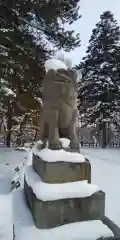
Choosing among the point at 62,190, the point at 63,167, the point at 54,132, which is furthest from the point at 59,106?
the point at 62,190

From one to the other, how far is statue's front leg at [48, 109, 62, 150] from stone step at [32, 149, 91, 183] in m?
0.11

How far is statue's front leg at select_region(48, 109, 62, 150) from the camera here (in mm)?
3844

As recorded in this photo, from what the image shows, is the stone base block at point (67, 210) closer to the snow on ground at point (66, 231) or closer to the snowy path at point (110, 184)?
the snow on ground at point (66, 231)

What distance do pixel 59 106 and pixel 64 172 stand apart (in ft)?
3.14

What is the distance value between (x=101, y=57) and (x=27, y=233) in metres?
21.3

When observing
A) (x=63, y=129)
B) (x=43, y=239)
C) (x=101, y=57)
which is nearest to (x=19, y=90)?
(x=101, y=57)

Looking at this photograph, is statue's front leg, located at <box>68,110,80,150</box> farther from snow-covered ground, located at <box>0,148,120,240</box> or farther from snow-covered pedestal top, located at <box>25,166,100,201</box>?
snow-covered ground, located at <box>0,148,120,240</box>

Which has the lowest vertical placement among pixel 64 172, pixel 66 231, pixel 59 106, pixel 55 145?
pixel 66 231

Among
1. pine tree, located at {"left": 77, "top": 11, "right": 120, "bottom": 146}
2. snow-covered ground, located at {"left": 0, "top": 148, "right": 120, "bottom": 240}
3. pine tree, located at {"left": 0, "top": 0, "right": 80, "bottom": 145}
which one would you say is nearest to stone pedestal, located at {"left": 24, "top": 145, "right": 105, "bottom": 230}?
snow-covered ground, located at {"left": 0, "top": 148, "right": 120, "bottom": 240}

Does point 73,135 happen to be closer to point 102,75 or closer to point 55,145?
point 55,145

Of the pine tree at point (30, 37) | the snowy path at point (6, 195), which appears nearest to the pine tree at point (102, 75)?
the pine tree at point (30, 37)

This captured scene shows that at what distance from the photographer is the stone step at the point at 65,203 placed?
3.39m

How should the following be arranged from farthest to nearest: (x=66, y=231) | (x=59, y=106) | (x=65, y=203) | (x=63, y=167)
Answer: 1. (x=59, y=106)
2. (x=63, y=167)
3. (x=65, y=203)
4. (x=66, y=231)

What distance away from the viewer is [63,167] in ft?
11.9
